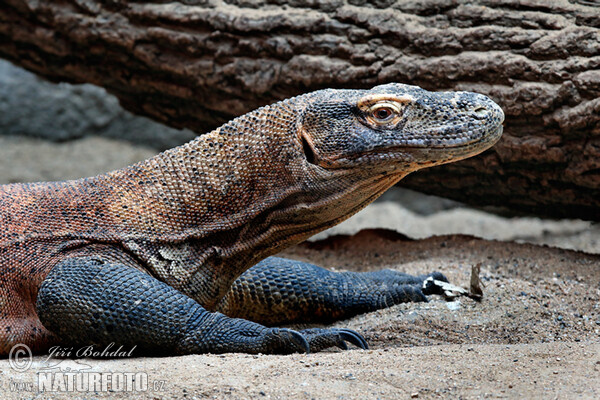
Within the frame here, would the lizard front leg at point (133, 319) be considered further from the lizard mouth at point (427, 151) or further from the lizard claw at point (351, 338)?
the lizard mouth at point (427, 151)

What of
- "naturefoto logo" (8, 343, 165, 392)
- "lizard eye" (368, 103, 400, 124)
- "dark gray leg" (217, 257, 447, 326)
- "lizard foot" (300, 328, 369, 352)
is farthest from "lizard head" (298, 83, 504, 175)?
"naturefoto logo" (8, 343, 165, 392)

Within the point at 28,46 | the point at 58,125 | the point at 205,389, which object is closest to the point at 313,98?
the point at 205,389

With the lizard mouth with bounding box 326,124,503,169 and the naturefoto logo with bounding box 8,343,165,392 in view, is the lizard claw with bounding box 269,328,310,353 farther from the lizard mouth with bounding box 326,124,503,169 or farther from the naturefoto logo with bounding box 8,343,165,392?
the lizard mouth with bounding box 326,124,503,169

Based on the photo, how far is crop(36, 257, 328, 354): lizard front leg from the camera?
384 cm

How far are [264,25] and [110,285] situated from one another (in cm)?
331

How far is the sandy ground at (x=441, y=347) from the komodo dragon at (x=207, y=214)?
24cm

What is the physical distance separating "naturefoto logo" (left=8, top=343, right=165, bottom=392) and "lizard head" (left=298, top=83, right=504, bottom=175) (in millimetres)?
1632

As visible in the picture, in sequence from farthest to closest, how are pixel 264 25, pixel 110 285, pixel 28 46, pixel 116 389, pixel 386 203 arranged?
pixel 386 203
pixel 28 46
pixel 264 25
pixel 110 285
pixel 116 389

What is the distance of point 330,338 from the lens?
407cm

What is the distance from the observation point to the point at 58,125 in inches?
455

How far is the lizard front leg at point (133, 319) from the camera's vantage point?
3844 millimetres

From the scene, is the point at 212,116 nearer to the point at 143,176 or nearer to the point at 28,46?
the point at 28,46

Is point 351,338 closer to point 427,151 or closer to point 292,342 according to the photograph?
point 292,342

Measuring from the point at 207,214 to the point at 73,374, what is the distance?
1.24 meters
